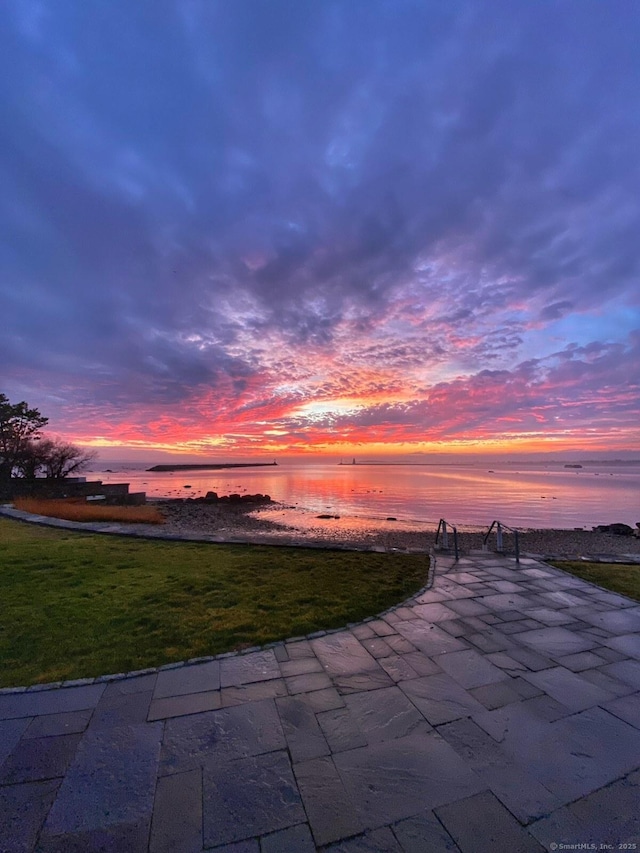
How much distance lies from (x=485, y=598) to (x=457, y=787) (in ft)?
12.8

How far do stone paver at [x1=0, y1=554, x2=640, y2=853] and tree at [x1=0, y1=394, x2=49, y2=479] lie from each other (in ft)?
89.7

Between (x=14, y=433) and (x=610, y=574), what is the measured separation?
31.1 m

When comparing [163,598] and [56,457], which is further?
[56,457]

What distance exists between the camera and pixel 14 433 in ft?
80.7

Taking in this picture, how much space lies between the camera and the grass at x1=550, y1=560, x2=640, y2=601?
6.51m

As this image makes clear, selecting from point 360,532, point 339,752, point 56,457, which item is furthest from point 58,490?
point 339,752

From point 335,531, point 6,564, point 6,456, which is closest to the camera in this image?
point 6,564

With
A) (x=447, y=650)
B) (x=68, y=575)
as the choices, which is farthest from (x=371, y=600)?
(x=68, y=575)

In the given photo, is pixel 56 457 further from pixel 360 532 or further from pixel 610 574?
pixel 610 574

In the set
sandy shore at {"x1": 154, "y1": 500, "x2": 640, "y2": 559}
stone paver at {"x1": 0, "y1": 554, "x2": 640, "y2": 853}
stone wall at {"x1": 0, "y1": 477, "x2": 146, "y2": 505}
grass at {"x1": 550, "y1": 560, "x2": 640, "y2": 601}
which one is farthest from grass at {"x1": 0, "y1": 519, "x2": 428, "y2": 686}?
stone wall at {"x1": 0, "y1": 477, "x2": 146, "y2": 505}

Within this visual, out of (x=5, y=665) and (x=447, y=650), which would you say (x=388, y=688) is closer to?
(x=447, y=650)

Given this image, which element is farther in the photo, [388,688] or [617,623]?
[617,623]

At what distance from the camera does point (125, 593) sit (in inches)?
235

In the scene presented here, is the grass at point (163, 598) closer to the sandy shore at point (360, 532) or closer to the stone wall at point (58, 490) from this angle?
the sandy shore at point (360, 532)
